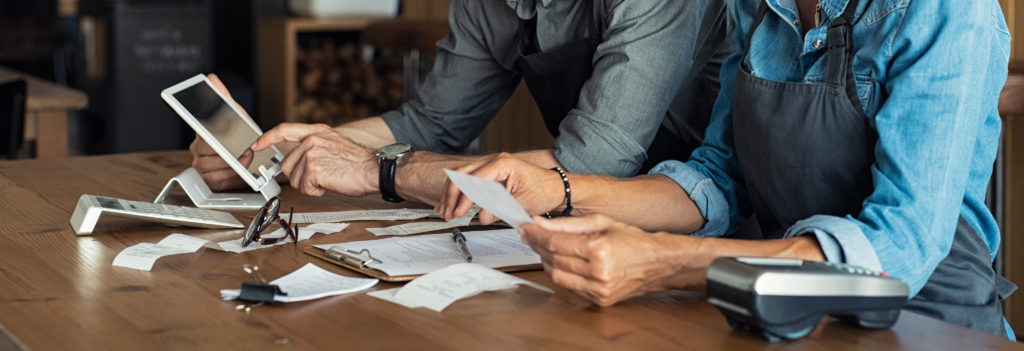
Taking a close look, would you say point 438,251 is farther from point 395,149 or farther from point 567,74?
point 567,74

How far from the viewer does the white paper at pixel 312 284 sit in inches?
48.4

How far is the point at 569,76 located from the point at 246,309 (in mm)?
1042

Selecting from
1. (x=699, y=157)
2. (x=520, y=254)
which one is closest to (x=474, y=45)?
(x=699, y=157)

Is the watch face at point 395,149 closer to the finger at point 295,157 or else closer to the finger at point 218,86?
the finger at point 295,157

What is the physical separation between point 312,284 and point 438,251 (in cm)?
22

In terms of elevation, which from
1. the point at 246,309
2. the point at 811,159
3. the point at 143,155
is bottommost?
the point at 143,155

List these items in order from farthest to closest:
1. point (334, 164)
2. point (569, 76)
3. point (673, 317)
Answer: point (569, 76), point (334, 164), point (673, 317)

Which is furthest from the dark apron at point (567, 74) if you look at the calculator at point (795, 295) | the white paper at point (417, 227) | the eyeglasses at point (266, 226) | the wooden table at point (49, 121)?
the wooden table at point (49, 121)

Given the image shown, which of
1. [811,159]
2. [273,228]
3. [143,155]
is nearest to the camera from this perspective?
[811,159]

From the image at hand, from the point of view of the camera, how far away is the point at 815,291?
1065 millimetres

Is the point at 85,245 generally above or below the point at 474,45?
below

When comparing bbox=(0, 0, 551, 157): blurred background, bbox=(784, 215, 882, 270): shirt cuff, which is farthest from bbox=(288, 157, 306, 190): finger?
bbox=(0, 0, 551, 157): blurred background

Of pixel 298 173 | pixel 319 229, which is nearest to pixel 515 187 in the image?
pixel 319 229

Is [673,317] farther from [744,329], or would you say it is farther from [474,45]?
[474,45]
